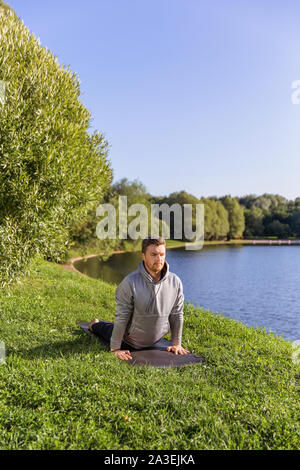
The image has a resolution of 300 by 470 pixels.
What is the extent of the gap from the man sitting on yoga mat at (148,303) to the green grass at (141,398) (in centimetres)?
56

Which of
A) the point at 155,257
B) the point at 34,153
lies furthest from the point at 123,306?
the point at 34,153

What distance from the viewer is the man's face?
6.27 meters

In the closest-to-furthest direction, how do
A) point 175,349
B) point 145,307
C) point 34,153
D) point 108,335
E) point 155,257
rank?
point 155,257, point 145,307, point 175,349, point 108,335, point 34,153

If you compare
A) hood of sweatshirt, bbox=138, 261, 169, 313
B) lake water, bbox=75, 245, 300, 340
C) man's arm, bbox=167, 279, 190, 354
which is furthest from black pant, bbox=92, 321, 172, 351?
lake water, bbox=75, 245, 300, 340

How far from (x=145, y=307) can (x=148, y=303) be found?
98mm

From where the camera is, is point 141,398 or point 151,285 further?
point 151,285

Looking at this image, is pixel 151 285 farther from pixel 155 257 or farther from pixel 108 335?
pixel 108 335

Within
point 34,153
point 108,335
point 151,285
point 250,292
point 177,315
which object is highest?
point 34,153

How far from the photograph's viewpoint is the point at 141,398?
194 inches

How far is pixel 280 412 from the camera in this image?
4809 mm

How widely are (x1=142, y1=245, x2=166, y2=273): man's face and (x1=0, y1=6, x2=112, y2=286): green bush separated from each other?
663cm

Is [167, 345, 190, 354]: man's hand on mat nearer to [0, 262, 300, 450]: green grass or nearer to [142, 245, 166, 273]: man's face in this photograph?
[0, 262, 300, 450]: green grass
